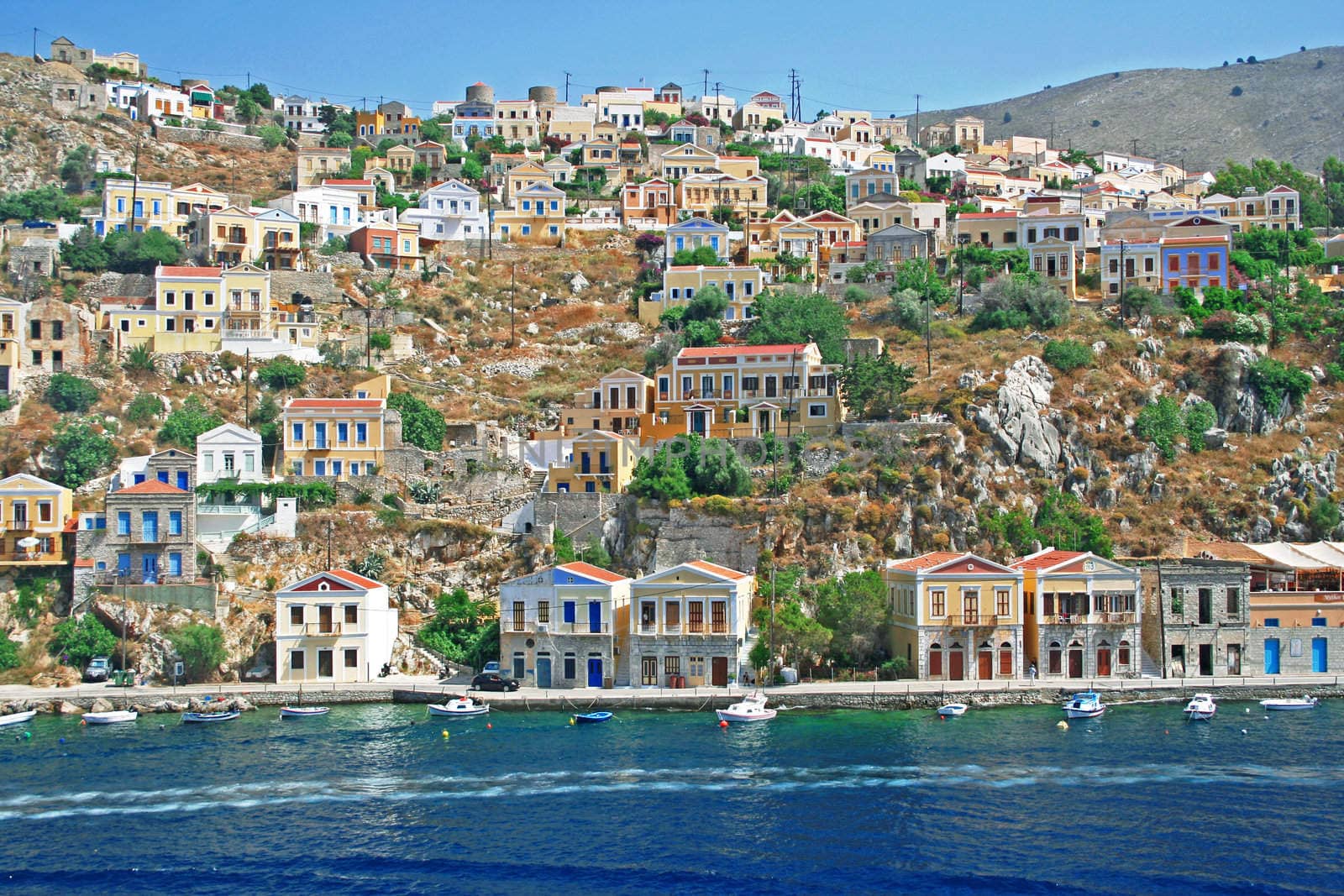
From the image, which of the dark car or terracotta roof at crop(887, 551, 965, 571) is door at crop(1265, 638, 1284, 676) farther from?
the dark car

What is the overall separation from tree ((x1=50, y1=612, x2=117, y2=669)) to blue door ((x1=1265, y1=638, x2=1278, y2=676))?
146 feet

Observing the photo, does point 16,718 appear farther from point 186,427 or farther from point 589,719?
point 186,427

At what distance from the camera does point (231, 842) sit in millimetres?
37812

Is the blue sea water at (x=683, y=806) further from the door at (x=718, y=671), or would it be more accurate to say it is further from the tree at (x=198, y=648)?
the tree at (x=198, y=648)

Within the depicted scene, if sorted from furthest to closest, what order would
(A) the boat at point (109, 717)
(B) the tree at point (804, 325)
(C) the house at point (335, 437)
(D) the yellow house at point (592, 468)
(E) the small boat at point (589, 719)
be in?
(B) the tree at point (804, 325)
(C) the house at point (335, 437)
(D) the yellow house at point (592, 468)
(A) the boat at point (109, 717)
(E) the small boat at point (589, 719)

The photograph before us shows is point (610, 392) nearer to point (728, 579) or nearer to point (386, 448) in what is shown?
point (386, 448)

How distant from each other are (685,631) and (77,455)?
30.8 meters

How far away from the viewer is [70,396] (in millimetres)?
74062

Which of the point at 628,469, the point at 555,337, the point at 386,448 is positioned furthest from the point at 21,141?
the point at 628,469

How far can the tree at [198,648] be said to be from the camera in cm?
5728

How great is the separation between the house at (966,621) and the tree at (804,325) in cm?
2377

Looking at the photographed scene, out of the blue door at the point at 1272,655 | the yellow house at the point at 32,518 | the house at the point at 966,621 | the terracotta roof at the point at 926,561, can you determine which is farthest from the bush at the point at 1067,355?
the yellow house at the point at 32,518

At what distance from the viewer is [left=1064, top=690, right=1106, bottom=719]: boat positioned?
167 ft

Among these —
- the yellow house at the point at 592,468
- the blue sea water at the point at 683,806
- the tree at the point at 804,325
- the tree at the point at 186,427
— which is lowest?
the blue sea water at the point at 683,806
